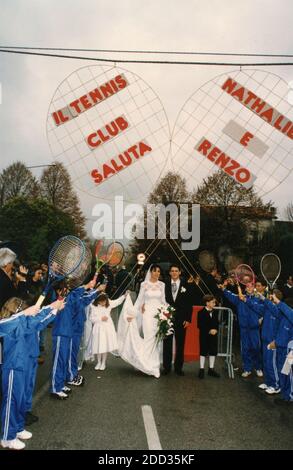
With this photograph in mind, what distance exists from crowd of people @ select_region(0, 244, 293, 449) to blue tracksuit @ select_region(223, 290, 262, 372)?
0.02m

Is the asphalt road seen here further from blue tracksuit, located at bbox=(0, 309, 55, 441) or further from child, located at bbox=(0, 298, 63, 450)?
blue tracksuit, located at bbox=(0, 309, 55, 441)

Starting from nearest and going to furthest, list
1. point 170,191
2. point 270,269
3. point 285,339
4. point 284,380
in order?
point 285,339
point 284,380
point 270,269
point 170,191

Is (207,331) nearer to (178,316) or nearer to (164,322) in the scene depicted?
(178,316)

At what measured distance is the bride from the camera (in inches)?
374

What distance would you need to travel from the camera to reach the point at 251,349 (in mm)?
9484

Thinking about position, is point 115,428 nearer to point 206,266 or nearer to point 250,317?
point 250,317

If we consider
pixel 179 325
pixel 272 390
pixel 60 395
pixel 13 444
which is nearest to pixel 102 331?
pixel 179 325

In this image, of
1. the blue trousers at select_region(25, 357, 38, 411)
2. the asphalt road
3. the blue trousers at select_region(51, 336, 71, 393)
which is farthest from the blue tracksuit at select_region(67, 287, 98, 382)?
the blue trousers at select_region(25, 357, 38, 411)

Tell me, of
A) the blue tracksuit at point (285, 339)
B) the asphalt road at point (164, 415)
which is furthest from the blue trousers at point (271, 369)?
the blue tracksuit at point (285, 339)

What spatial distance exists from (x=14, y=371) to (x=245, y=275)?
17.7 feet

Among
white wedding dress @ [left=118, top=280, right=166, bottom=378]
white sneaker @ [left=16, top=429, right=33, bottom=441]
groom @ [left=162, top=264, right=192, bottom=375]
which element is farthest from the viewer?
groom @ [left=162, top=264, right=192, bottom=375]

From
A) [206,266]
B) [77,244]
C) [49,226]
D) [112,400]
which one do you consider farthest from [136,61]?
[49,226]

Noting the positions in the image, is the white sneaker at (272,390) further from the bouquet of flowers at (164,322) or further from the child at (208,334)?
the bouquet of flowers at (164,322)
